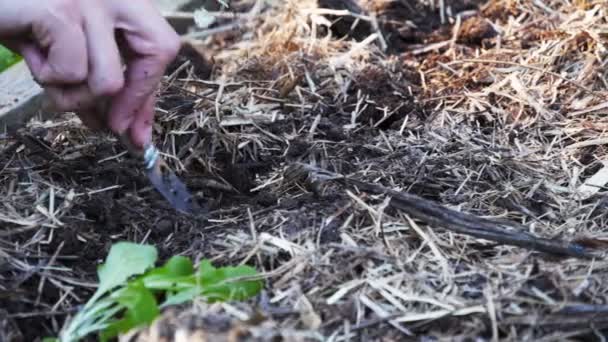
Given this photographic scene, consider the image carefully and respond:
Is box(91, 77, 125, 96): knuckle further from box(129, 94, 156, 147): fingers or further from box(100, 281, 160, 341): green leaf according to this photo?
box(100, 281, 160, 341): green leaf

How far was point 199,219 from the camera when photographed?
1.91m

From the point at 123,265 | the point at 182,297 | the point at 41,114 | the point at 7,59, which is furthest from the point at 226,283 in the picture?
the point at 7,59

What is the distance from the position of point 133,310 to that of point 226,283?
0.18 meters

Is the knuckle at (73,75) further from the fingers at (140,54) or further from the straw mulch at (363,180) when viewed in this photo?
the straw mulch at (363,180)

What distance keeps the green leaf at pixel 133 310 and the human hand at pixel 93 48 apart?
1.33 ft

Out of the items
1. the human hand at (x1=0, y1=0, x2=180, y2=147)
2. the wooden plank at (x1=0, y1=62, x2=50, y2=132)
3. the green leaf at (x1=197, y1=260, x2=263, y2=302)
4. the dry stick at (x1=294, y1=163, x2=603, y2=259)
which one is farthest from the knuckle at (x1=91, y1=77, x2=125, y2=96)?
the wooden plank at (x1=0, y1=62, x2=50, y2=132)

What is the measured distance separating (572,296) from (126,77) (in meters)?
1.00

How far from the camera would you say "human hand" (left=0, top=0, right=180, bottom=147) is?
153 cm

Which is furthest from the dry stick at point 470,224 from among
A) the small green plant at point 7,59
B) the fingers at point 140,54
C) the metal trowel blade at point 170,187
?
the small green plant at point 7,59

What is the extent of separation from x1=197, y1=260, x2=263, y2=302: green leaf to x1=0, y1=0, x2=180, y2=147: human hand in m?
0.41

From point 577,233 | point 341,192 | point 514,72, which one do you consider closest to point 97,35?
point 341,192

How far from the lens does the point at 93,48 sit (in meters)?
1.56

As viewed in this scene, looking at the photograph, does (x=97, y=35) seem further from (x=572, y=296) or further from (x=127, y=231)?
(x=572, y=296)

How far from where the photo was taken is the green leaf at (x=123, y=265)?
1542mm
